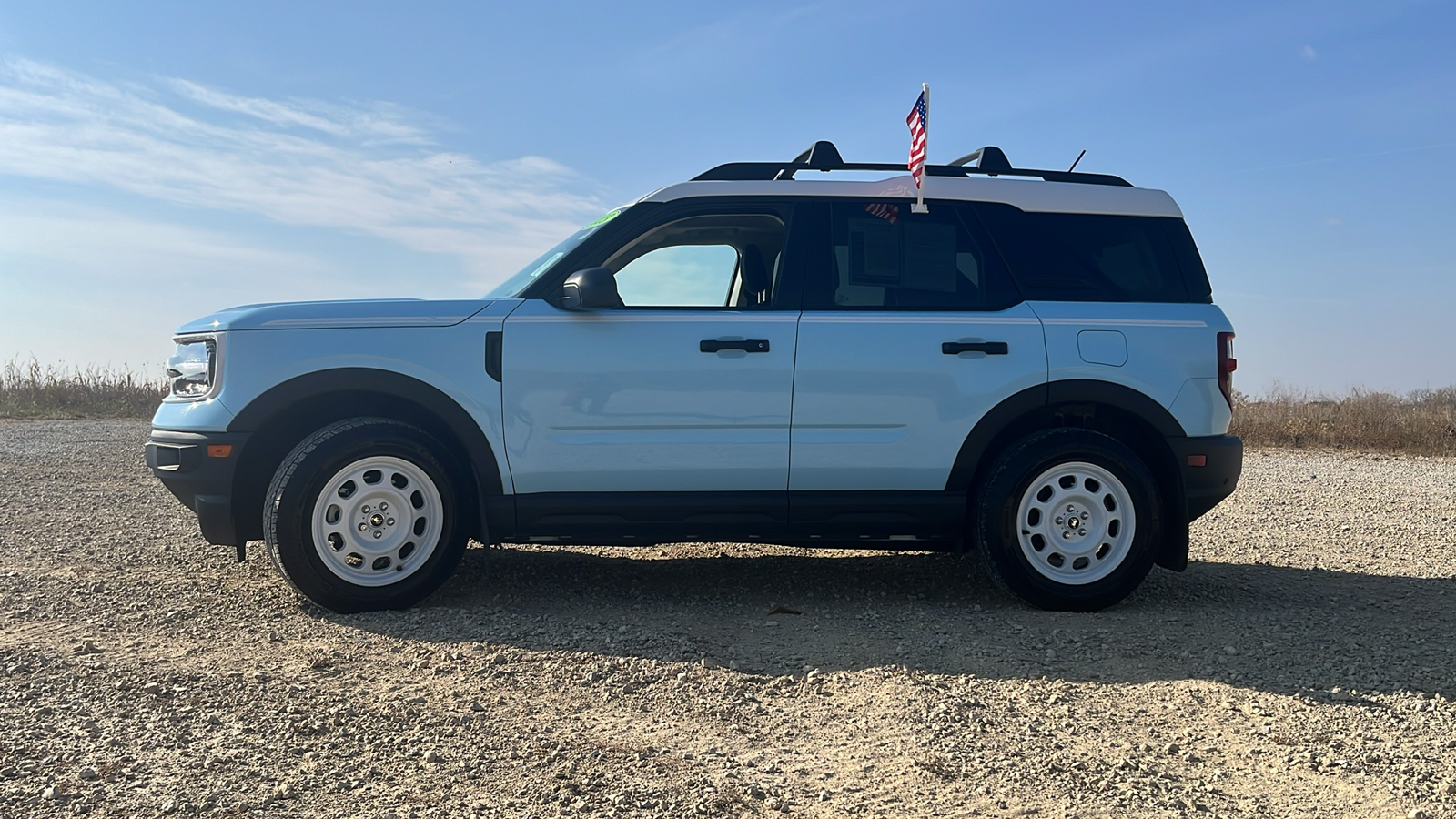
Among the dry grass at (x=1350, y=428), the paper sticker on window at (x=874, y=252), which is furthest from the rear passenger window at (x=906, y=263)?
the dry grass at (x=1350, y=428)

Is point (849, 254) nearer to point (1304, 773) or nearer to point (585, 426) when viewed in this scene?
point (585, 426)

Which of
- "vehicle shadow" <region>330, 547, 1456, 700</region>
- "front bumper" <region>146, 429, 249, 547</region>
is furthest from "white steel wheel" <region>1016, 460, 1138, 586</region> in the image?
"front bumper" <region>146, 429, 249, 547</region>

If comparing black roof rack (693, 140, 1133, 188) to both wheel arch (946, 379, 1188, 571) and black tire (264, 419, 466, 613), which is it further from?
black tire (264, 419, 466, 613)

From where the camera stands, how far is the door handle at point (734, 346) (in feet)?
15.6

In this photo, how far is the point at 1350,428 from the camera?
1634cm

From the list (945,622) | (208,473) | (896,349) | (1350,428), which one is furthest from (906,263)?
(1350,428)

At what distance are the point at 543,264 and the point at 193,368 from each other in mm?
1687

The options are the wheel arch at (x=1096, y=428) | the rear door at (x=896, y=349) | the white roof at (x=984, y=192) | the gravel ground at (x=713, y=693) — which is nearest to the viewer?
the gravel ground at (x=713, y=693)

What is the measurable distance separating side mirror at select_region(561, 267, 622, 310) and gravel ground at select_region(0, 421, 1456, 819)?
141 centimetres

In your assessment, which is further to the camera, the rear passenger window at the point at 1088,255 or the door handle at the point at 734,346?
the rear passenger window at the point at 1088,255

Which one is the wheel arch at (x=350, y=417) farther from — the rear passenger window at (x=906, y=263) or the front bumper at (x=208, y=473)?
the rear passenger window at (x=906, y=263)

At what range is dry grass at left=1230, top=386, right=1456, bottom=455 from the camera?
52.4 feet

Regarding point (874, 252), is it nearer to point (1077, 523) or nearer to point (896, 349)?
point (896, 349)

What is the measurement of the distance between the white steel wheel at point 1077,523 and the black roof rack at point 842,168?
Answer: 5.02 ft
